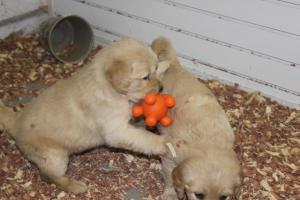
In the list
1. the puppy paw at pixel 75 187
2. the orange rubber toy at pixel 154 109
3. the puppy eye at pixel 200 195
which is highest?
the orange rubber toy at pixel 154 109

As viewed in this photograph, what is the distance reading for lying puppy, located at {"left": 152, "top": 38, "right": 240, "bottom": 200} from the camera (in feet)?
10.7

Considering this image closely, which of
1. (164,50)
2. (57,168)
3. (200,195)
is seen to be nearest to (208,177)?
(200,195)

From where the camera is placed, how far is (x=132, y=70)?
11.5 feet

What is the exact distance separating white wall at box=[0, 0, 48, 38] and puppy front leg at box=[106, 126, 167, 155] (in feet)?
9.19

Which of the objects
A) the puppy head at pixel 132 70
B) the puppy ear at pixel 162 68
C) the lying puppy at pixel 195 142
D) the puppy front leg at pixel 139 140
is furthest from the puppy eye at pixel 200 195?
the puppy ear at pixel 162 68

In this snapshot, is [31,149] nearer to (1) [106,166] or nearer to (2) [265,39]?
(1) [106,166]

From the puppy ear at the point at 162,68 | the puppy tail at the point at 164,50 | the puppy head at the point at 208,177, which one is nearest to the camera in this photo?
the puppy head at the point at 208,177

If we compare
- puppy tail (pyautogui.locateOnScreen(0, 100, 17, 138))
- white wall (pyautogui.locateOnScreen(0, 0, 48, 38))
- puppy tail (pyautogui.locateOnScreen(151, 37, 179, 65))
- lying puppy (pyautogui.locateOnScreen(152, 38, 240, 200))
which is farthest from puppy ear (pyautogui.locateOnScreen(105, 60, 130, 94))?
white wall (pyautogui.locateOnScreen(0, 0, 48, 38))

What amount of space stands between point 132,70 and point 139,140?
58 cm

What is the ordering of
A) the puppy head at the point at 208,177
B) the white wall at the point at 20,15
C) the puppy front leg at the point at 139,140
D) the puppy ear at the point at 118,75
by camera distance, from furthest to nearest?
1. the white wall at the point at 20,15
2. the puppy front leg at the point at 139,140
3. the puppy ear at the point at 118,75
4. the puppy head at the point at 208,177

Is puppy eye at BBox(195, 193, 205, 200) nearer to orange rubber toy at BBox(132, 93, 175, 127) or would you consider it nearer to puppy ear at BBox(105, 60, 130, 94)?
orange rubber toy at BBox(132, 93, 175, 127)

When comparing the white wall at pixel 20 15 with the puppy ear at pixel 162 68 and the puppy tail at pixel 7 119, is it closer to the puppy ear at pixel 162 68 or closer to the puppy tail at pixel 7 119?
the puppy tail at pixel 7 119

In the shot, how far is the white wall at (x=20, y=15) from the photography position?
19.1 ft

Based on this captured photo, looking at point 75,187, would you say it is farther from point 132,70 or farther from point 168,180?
point 132,70
